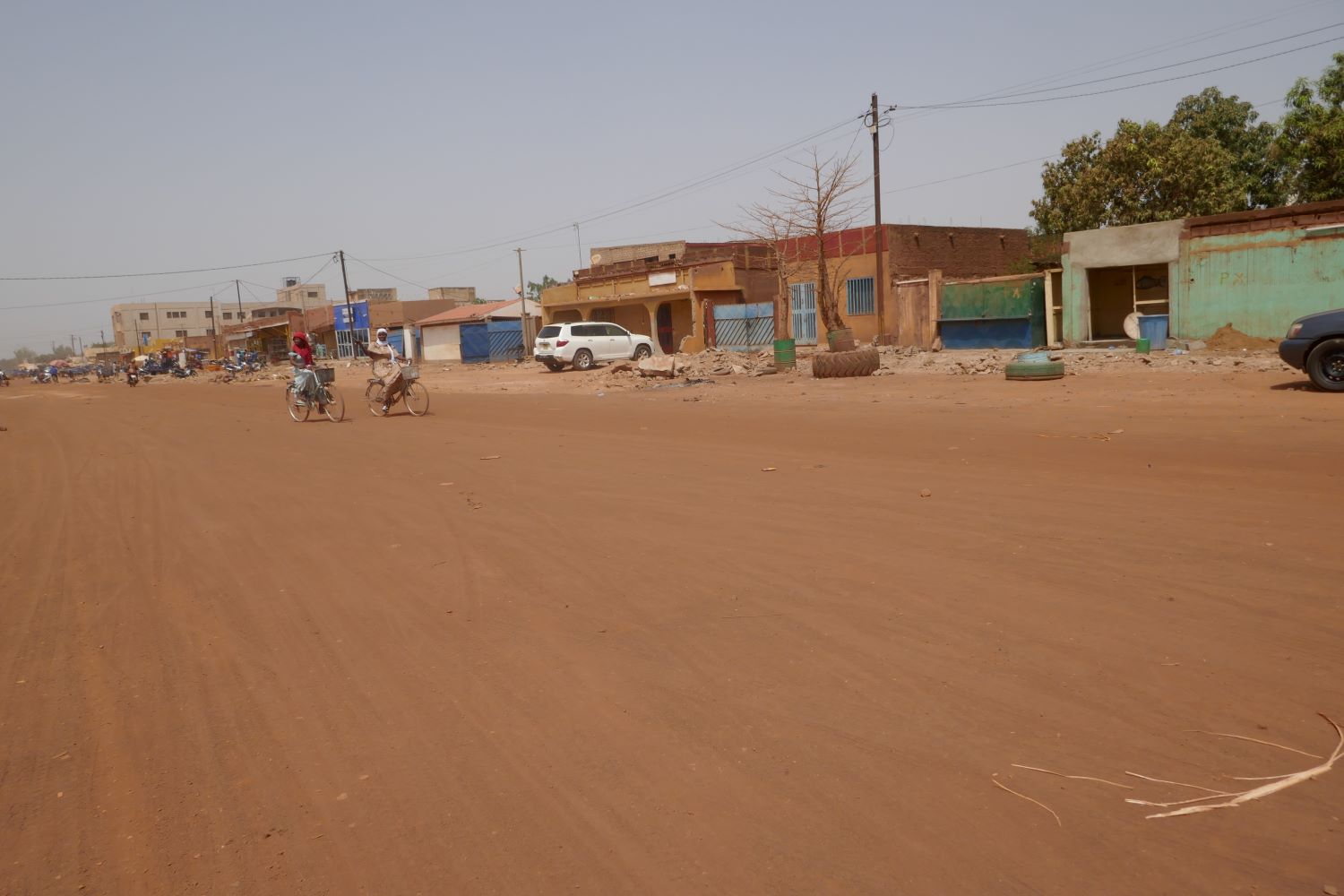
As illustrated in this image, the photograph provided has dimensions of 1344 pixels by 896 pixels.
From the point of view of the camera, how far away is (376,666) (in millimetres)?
4348

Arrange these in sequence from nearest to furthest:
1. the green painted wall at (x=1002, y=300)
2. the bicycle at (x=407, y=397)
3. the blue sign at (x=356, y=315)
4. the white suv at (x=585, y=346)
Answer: the bicycle at (x=407, y=397)
the green painted wall at (x=1002, y=300)
the white suv at (x=585, y=346)
the blue sign at (x=356, y=315)

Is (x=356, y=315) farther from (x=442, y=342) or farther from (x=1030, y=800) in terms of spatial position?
(x=1030, y=800)

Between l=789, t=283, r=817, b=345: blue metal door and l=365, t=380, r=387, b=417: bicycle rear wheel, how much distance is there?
754 inches

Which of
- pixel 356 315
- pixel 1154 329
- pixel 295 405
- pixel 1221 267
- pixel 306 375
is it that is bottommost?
pixel 295 405

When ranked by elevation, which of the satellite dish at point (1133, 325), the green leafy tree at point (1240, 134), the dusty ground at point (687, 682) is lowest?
the dusty ground at point (687, 682)

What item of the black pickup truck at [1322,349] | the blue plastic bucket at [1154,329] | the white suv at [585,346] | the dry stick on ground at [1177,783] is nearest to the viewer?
the dry stick on ground at [1177,783]

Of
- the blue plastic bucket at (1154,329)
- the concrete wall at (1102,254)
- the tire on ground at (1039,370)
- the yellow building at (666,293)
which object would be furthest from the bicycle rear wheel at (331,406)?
the yellow building at (666,293)

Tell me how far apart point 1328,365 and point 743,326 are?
23659mm

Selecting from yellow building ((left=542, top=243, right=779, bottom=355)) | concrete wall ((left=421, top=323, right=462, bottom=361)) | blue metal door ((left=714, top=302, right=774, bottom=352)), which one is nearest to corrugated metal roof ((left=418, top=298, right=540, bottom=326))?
concrete wall ((left=421, top=323, right=462, bottom=361))

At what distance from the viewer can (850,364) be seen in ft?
70.2

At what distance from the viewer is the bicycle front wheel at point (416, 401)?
17859 mm

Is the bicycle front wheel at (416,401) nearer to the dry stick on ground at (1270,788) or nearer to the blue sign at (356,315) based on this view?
the dry stick on ground at (1270,788)

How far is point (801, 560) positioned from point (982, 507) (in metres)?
1.97

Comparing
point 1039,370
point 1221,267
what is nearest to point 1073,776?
point 1039,370
